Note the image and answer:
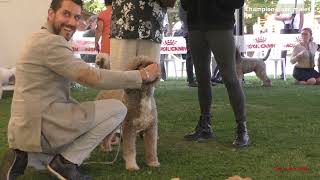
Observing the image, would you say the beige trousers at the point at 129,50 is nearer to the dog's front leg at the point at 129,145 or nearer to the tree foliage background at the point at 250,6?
the dog's front leg at the point at 129,145

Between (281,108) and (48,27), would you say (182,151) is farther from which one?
(281,108)

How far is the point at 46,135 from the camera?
8.55 ft

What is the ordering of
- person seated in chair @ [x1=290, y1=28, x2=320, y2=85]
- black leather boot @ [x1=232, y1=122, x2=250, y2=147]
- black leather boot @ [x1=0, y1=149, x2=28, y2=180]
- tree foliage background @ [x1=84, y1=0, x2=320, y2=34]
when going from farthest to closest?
tree foliage background @ [x1=84, y1=0, x2=320, y2=34]
person seated in chair @ [x1=290, y1=28, x2=320, y2=85]
black leather boot @ [x1=232, y1=122, x2=250, y2=147]
black leather boot @ [x1=0, y1=149, x2=28, y2=180]

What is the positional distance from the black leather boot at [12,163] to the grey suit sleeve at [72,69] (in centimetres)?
50

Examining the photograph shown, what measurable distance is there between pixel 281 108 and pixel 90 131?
350 centimetres

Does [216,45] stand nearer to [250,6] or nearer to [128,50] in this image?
[128,50]

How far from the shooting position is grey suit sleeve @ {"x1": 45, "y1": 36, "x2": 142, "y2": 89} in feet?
8.29

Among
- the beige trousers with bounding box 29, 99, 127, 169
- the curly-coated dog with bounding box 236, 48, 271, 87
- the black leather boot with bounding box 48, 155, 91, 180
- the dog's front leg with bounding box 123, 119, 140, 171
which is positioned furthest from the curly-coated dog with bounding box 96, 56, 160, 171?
the curly-coated dog with bounding box 236, 48, 271, 87

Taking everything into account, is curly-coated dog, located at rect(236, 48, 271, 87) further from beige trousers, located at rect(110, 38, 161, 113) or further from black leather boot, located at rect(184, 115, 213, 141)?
beige trousers, located at rect(110, 38, 161, 113)

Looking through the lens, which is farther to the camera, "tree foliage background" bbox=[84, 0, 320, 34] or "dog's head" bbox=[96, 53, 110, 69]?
"tree foliage background" bbox=[84, 0, 320, 34]

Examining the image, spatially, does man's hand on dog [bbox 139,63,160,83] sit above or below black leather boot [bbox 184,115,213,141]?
above

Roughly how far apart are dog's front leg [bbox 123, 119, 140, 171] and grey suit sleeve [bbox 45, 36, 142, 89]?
1.59ft

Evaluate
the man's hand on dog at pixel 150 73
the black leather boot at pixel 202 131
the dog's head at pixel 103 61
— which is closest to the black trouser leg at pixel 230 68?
the black leather boot at pixel 202 131

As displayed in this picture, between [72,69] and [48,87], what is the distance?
18cm
